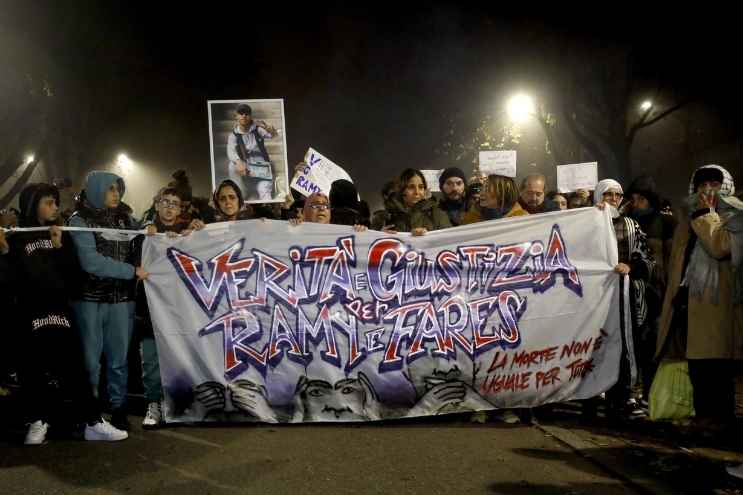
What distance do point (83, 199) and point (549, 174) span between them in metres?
22.1

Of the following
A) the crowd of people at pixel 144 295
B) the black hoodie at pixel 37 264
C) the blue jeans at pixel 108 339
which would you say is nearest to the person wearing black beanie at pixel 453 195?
the crowd of people at pixel 144 295

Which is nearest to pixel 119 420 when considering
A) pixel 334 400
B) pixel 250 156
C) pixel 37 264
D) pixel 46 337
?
pixel 46 337

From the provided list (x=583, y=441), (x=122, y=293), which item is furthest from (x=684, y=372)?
(x=122, y=293)

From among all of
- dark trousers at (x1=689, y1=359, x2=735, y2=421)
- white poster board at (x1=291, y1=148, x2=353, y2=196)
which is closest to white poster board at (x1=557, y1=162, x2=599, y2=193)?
white poster board at (x1=291, y1=148, x2=353, y2=196)

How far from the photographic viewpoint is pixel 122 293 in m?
5.04

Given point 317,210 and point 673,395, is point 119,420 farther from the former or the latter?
point 673,395

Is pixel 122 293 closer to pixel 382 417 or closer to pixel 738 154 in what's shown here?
pixel 382 417

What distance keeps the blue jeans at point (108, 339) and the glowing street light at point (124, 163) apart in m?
26.8

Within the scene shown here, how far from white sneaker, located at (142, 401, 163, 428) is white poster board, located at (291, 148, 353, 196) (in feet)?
10.9

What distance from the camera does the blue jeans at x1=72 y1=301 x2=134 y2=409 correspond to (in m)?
4.88

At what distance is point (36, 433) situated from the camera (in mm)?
4547

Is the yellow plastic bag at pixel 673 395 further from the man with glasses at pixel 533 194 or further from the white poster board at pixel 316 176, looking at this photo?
the white poster board at pixel 316 176

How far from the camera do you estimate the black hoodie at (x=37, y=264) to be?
4660 mm

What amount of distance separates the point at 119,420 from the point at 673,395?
179 inches
